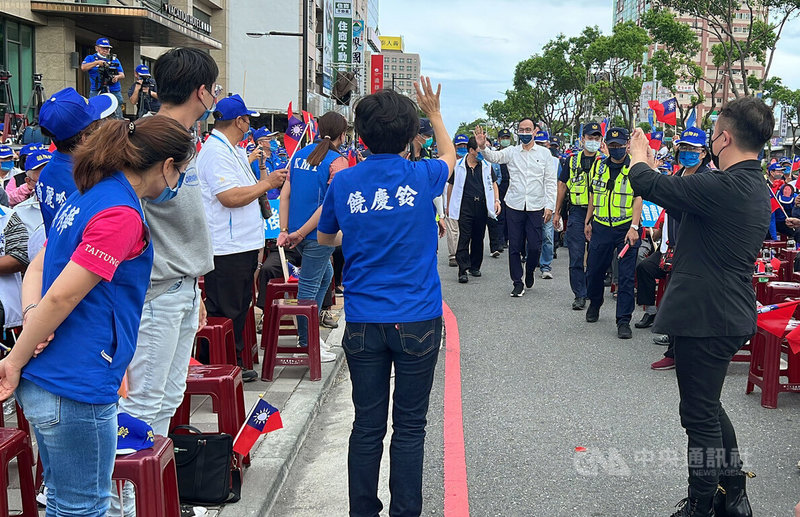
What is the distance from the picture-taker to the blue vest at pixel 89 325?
246cm

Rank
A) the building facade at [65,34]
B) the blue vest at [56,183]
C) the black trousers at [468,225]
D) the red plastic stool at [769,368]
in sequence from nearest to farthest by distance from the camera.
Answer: the blue vest at [56,183] < the red plastic stool at [769,368] < the black trousers at [468,225] < the building facade at [65,34]

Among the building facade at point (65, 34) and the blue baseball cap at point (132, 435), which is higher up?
the building facade at point (65, 34)

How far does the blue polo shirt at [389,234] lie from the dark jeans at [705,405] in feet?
4.10

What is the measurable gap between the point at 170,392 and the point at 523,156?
318 inches

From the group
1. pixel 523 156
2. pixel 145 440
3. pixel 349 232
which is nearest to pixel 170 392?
pixel 145 440

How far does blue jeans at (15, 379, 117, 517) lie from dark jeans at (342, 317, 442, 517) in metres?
1.19

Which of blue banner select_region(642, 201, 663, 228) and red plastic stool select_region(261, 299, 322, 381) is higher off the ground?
blue banner select_region(642, 201, 663, 228)

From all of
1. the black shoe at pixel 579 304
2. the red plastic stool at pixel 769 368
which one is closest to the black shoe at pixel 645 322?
the black shoe at pixel 579 304

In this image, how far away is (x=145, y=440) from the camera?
10.0 feet

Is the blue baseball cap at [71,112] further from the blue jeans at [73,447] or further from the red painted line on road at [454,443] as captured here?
the red painted line on road at [454,443]

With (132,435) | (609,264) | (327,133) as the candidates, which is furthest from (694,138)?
(132,435)

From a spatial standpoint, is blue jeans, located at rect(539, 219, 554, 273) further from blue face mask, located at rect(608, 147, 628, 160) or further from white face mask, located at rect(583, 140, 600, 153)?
blue face mask, located at rect(608, 147, 628, 160)

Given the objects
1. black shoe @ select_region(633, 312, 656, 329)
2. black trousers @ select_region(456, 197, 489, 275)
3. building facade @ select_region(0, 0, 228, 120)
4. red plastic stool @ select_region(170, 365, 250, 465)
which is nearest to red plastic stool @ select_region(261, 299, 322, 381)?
red plastic stool @ select_region(170, 365, 250, 465)

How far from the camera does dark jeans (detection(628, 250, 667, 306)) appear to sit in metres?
8.43
